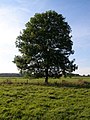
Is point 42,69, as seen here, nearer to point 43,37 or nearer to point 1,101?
point 43,37

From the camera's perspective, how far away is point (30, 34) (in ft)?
164

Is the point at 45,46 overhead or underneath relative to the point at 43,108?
overhead

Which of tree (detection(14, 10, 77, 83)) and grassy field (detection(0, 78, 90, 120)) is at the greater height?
tree (detection(14, 10, 77, 83))

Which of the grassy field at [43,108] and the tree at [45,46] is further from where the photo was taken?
the tree at [45,46]

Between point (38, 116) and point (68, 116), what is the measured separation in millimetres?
1992

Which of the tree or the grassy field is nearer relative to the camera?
the grassy field

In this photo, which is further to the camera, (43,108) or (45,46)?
(45,46)

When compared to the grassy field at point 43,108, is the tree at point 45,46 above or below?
above

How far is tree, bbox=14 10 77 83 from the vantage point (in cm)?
4897

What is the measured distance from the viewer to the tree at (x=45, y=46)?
161 ft

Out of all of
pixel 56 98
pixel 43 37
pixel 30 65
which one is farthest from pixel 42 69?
pixel 56 98

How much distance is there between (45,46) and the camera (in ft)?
162

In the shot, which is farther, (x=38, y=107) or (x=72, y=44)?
(x=72, y=44)

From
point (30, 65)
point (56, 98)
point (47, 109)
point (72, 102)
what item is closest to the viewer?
point (47, 109)
